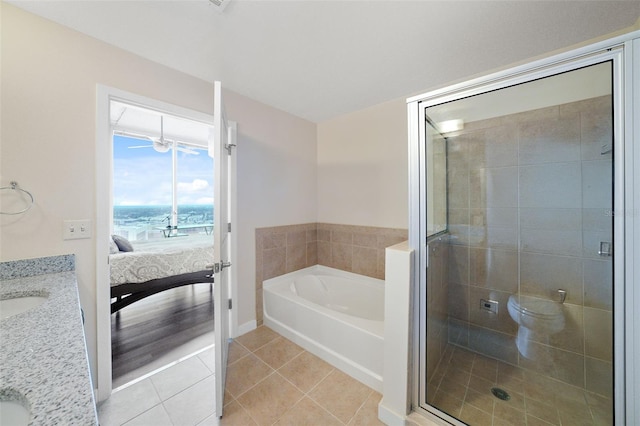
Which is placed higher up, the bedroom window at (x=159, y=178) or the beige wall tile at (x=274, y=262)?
the bedroom window at (x=159, y=178)

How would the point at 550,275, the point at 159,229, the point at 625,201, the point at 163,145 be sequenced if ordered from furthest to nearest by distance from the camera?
1. the point at 159,229
2. the point at 163,145
3. the point at 550,275
4. the point at 625,201

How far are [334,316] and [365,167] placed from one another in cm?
163

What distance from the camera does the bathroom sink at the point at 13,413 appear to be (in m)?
0.48

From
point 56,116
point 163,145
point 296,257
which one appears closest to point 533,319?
point 296,257

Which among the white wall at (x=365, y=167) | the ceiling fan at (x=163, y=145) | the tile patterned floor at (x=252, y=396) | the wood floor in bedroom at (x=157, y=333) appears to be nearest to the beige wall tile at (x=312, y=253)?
the white wall at (x=365, y=167)

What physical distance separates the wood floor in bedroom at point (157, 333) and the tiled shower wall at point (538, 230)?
2392 mm

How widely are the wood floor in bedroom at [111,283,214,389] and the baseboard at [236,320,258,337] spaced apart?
0.27 m

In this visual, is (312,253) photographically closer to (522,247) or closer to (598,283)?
(522,247)

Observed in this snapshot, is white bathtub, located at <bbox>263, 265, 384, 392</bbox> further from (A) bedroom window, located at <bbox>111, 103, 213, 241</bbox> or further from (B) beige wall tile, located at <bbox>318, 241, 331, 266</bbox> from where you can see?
(A) bedroom window, located at <bbox>111, 103, 213, 241</bbox>

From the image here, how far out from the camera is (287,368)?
1812 mm

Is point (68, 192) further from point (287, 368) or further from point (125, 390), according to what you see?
point (287, 368)

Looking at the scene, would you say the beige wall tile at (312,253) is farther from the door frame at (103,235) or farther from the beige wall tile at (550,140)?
the beige wall tile at (550,140)

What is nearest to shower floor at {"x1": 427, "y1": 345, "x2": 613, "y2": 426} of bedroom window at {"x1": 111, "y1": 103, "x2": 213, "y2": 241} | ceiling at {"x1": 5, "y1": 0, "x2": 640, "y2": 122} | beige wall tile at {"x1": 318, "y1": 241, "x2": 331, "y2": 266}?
beige wall tile at {"x1": 318, "y1": 241, "x2": 331, "y2": 266}

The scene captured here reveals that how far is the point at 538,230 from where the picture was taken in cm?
169
